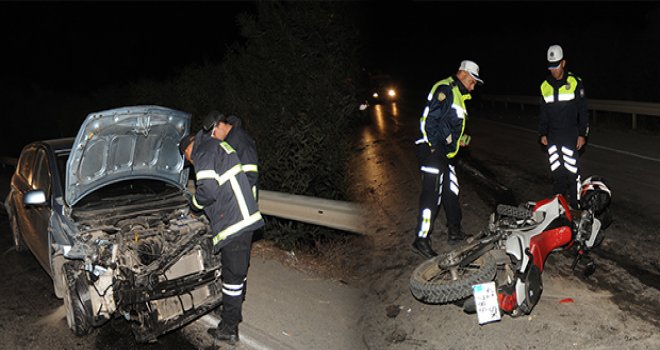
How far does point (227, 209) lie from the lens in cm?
505

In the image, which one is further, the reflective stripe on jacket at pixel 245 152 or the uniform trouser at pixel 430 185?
the uniform trouser at pixel 430 185

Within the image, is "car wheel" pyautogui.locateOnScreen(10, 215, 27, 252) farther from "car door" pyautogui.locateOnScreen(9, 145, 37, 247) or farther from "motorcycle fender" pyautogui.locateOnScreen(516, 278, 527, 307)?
"motorcycle fender" pyautogui.locateOnScreen(516, 278, 527, 307)

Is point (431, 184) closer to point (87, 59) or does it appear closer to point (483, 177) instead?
point (483, 177)

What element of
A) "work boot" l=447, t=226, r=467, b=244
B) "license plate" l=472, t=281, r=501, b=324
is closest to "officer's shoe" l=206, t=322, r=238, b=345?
"license plate" l=472, t=281, r=501, b=324

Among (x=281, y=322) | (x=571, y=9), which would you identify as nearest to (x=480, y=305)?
(x=281, y=322)

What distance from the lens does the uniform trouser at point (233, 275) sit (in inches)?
203

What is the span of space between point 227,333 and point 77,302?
145 cm

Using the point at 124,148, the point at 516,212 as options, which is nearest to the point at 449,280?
the point at 516,212

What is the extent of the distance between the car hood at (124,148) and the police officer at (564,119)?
13.9 ft

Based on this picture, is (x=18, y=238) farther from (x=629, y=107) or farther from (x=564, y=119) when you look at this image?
(x=629, y=107)

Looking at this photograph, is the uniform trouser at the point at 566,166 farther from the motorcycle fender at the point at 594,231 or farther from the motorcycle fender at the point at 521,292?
the motorcycle fender at the point at 521,292

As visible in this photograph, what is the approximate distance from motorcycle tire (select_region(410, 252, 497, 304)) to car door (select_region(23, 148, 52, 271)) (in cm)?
394

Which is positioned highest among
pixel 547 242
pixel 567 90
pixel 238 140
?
pixel 238 140

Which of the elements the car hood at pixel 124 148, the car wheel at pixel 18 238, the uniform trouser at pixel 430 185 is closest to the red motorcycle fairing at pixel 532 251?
the uniform trouser at pixel 430 185
